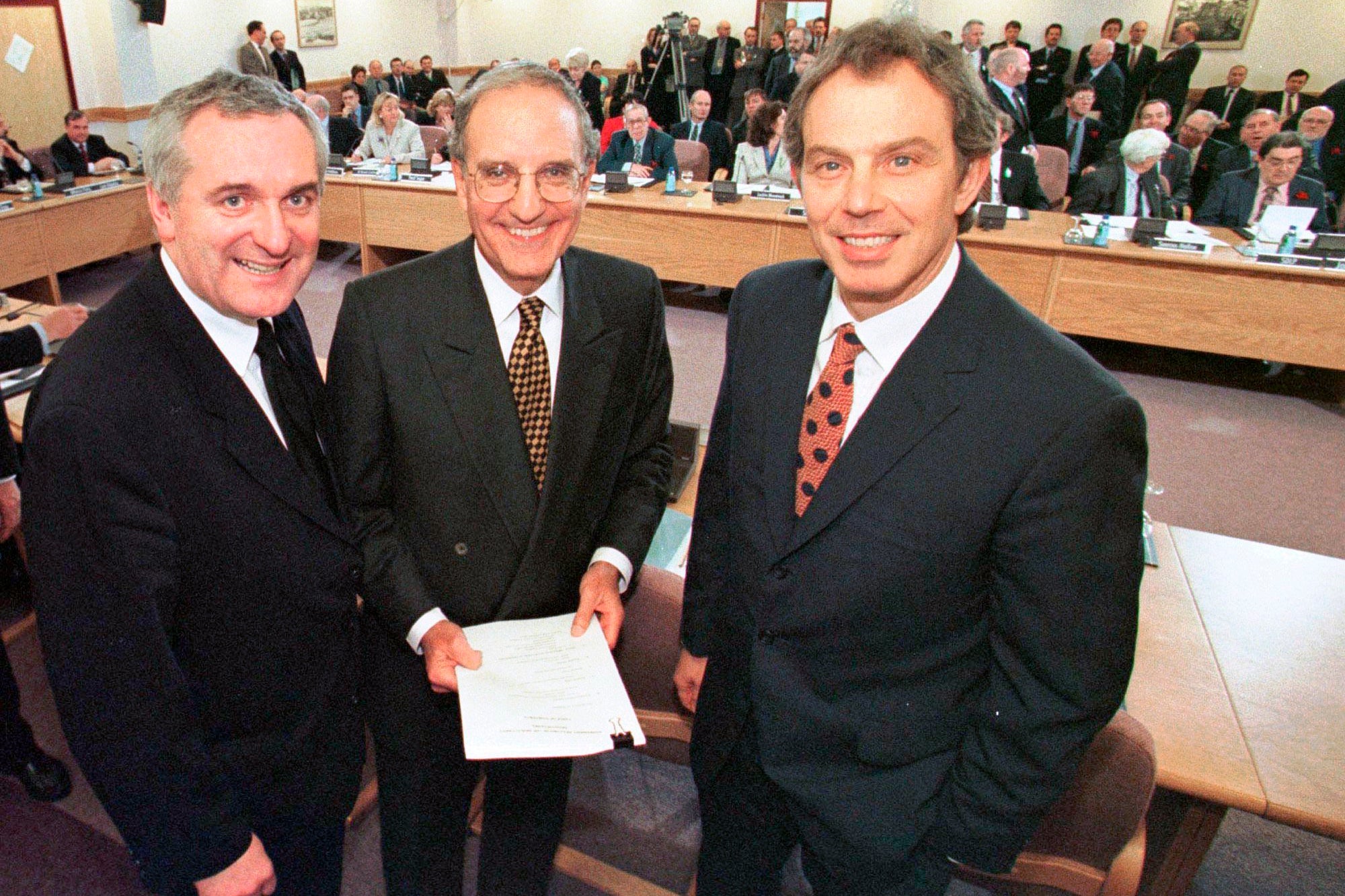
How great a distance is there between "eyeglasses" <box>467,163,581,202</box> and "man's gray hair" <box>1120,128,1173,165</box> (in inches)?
199

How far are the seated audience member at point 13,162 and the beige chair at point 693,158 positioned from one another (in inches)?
185

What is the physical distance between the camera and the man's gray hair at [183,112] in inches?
41.4

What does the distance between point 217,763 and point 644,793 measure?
1381mm

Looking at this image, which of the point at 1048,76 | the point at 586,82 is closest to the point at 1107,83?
the point at 1048,76

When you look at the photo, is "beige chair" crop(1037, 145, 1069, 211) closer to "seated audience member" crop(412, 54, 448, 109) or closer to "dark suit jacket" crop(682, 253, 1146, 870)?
"dark suit jacket" crop(682, 253, 1146, 870)

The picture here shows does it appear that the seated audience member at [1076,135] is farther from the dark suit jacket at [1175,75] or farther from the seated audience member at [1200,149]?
the dark suit jacket at [1175,75]

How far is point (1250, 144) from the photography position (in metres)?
6.07

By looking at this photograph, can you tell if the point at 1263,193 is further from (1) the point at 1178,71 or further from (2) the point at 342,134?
(2) the point at 342,134

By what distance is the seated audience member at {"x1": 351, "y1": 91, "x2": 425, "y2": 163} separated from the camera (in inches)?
273

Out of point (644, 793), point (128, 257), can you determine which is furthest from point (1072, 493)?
point (128, 257)

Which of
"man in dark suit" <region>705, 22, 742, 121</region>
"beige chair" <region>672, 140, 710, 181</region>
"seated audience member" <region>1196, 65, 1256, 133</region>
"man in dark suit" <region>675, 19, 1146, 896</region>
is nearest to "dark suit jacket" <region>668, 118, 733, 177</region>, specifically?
"beige chair" <region>672, 140, 710, 181</region>

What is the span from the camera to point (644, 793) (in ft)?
7.53

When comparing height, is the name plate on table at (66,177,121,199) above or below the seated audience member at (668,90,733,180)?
below

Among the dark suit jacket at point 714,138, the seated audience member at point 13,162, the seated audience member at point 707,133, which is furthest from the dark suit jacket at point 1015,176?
the seated audience member at point 13,162
